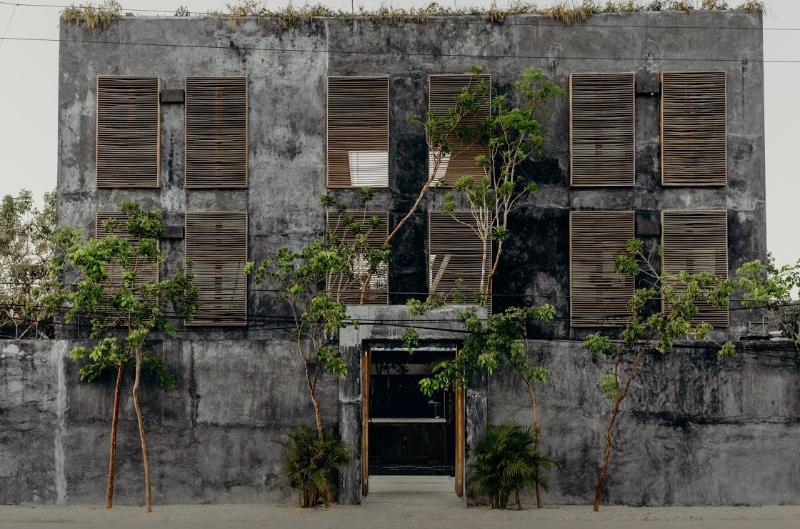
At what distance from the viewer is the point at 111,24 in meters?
19.0

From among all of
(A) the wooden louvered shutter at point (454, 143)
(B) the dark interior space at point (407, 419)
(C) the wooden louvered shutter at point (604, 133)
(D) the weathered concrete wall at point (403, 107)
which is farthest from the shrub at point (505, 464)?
(B) the dark interior space at point (407, 419)

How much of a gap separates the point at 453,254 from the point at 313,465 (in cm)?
501

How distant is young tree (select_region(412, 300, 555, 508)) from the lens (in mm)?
15594

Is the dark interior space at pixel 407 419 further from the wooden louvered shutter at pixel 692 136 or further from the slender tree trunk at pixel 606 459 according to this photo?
the slender tree trunk at pixel 606 459

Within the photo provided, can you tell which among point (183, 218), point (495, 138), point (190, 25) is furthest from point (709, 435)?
point (190, 25)

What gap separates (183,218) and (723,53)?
1029cm

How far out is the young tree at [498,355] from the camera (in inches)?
614

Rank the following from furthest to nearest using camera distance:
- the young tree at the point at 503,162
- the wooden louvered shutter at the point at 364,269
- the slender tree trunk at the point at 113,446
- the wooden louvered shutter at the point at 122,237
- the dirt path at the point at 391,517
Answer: the wooden louvered shutter at the point at 122,237 < the wooden louvered shutter at the point at 364,269 < the young tree at the point at 503,162 < the slender tree trunk at the point at 113,446 < the dirt path at the point at 391,517

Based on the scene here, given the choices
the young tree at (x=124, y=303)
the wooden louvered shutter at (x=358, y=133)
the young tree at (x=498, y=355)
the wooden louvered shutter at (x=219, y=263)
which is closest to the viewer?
the young tree at (x=124, y=303)

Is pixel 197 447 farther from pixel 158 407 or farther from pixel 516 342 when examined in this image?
pixel 516 342

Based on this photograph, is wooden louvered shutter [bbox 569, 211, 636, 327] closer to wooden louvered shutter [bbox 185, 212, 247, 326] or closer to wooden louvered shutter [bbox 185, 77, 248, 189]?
wooden louvered shutter [bbox 185, 212, 247, 326]

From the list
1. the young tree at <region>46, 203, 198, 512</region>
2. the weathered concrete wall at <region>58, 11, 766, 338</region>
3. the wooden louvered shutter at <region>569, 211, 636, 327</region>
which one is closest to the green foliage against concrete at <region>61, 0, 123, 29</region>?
the weathered concrete wall at <region>58, 11, 766, 338</region>

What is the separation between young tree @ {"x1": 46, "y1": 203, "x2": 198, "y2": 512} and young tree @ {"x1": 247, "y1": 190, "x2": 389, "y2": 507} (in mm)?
1545

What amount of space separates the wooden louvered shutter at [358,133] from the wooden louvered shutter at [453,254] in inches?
50.3
